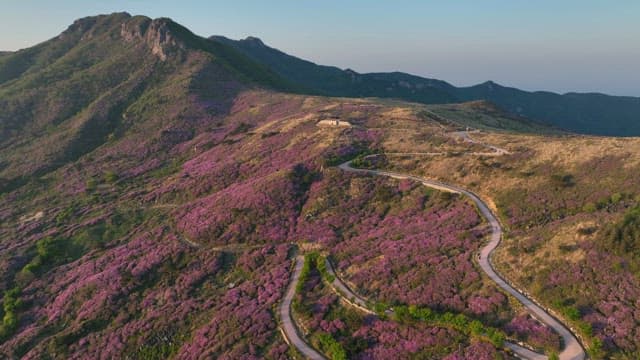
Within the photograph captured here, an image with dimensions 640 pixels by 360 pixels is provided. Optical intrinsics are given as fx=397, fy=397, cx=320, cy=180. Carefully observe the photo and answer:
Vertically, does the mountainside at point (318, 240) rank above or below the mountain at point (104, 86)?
below

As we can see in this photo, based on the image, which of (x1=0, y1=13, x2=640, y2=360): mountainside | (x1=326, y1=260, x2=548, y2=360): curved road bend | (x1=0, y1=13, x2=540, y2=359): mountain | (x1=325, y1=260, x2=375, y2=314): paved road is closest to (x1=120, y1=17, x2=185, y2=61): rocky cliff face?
(x1=0, y1=13, x2=540, y2=359): mountain

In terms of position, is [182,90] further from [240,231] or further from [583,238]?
[583,238]

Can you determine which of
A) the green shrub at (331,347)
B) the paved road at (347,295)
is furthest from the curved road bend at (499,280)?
the green shrub at (331,347)

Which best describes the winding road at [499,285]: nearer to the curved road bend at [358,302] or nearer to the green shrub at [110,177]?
the curved road bend at [358,302]

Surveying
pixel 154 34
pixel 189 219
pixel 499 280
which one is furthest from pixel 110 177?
pixel 154 34

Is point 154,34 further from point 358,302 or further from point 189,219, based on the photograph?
point 358,302

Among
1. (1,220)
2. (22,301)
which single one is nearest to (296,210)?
(22,301)

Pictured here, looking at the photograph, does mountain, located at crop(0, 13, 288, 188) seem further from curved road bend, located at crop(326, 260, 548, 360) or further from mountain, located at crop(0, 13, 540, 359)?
curved road bend, located at crop(326, 260, 548, 360)
